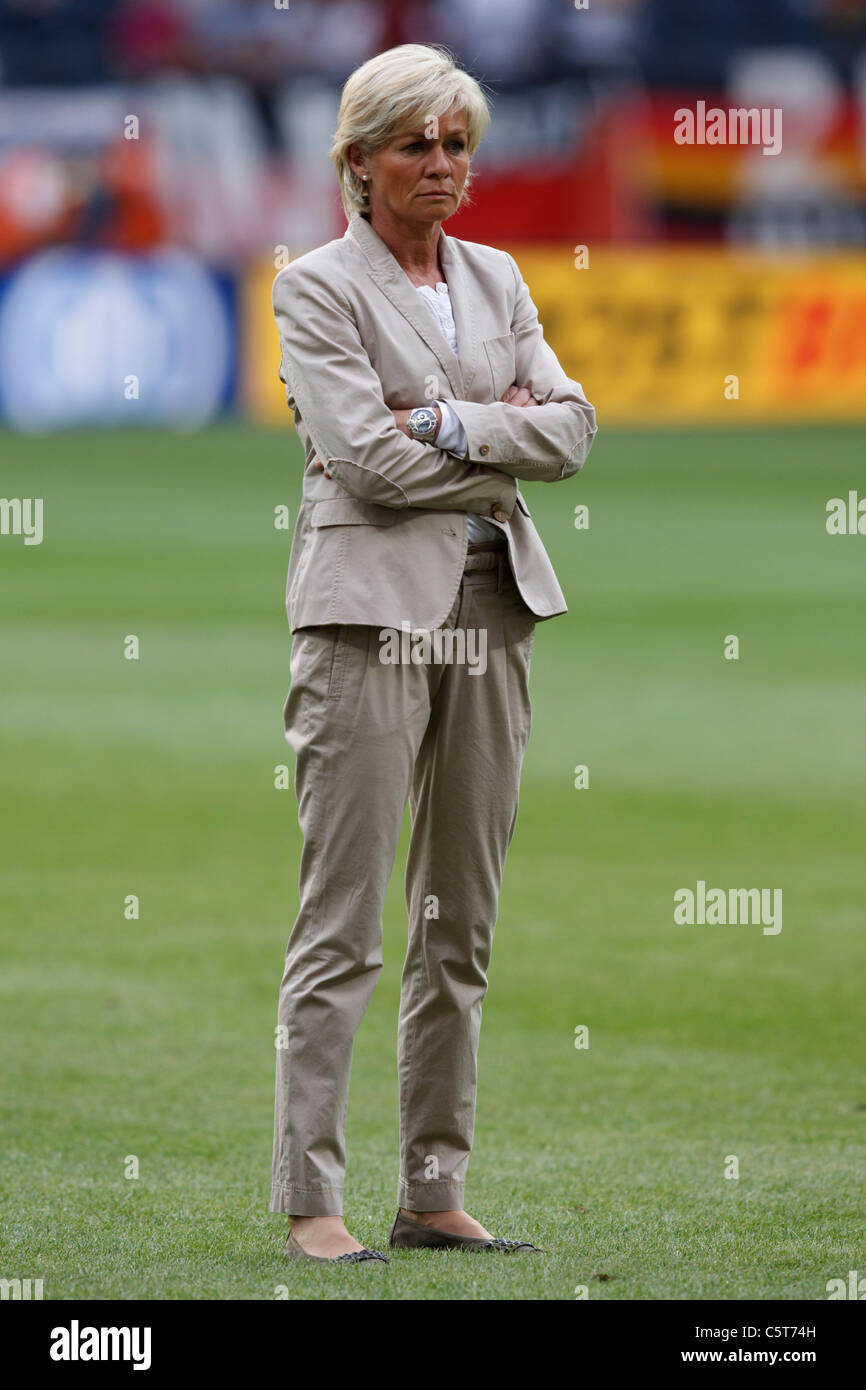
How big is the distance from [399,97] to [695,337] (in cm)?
2461

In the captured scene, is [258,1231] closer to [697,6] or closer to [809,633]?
[809,633]

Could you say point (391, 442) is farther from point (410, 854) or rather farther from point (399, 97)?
point (410, 854)

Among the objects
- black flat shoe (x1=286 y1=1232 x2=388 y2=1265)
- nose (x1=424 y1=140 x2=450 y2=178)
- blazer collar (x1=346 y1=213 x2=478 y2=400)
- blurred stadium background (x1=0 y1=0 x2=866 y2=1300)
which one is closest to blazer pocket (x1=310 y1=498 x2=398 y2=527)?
blazer collar (x1=346 y1=213 x2=478 y2=400)

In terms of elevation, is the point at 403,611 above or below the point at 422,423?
below

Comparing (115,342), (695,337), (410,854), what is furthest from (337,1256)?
(695,337)

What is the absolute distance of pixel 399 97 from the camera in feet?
12.6

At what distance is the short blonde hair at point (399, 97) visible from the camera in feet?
12.6

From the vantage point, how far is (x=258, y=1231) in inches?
166

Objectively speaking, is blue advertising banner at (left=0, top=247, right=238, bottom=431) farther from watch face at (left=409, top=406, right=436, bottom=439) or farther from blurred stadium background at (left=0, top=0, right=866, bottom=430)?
watch face at (left=409, top=406, right=436, bottom=439)

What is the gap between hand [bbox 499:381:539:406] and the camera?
4.11 meters

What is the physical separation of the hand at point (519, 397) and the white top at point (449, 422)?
15 centimetres

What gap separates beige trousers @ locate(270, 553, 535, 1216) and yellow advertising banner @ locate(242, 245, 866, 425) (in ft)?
76.3

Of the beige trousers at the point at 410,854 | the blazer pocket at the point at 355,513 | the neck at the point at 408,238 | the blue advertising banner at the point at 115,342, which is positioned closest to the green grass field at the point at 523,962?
the beige trousers at the point at 410,854

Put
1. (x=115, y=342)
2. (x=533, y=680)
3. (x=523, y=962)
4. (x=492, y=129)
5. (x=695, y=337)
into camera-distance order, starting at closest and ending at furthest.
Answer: (x=523, y=962) → (x=533, y=680) → (x=115, y=342) → (x=695, y=337) → (x=492, y=129)
